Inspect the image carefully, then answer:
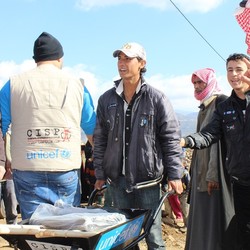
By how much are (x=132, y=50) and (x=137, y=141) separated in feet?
2.38

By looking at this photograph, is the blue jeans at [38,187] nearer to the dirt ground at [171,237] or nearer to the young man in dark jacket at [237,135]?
the young man in dark jacket at [237,135]

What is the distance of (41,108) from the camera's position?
329cm

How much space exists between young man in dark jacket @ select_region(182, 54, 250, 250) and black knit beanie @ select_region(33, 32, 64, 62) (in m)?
1.24

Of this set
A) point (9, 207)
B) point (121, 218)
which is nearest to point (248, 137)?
point (121, 218)

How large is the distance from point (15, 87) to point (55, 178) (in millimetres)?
738

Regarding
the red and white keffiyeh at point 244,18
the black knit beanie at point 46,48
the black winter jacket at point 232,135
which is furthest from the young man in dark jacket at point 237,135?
the black knit beanie at point 46,48

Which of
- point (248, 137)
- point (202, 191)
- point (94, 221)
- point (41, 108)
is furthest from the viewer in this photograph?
point (202, 191)

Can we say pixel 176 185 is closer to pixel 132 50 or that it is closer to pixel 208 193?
pixel 208 193

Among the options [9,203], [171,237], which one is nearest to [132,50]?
[9,203]

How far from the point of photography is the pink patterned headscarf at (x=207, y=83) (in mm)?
4484

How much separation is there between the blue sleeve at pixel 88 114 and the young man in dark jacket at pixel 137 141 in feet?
0.35

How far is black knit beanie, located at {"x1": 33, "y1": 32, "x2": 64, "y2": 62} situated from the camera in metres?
3.45

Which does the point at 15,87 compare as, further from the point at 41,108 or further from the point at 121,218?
the point at 121,218

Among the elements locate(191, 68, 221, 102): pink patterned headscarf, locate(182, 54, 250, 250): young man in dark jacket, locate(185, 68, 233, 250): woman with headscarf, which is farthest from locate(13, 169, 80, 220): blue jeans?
locate(191, 68, 221, 102): pink patterned headscarf
